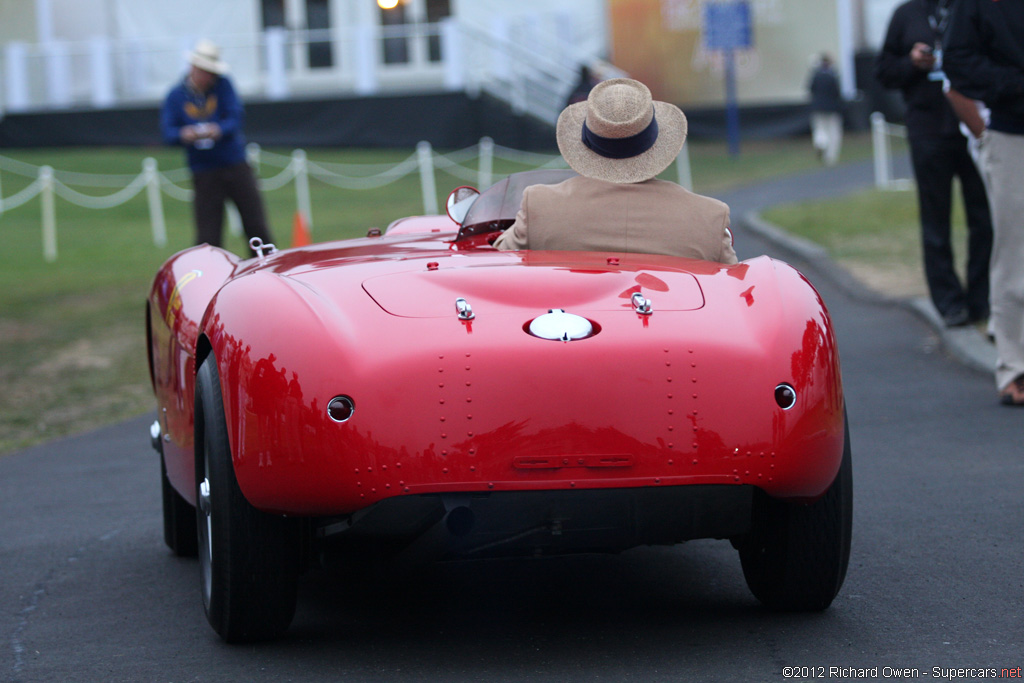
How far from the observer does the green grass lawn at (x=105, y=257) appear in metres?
8.43

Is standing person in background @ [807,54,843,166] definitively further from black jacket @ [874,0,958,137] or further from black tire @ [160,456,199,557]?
black tire @ [160,456,199,557]

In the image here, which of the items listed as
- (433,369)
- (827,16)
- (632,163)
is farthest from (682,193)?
(827,16)

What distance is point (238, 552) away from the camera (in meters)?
3.25

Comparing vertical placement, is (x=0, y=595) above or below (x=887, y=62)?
below

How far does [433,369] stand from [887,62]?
5578 mm

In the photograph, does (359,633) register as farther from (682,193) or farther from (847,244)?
(847,244)

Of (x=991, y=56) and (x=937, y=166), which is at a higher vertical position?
(x=991, y=56)

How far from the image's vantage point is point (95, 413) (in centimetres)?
798

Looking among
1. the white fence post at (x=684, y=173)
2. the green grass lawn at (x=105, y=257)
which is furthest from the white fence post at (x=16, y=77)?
the white fence post at (x=684, y=173)

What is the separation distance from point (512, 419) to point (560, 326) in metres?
0.25

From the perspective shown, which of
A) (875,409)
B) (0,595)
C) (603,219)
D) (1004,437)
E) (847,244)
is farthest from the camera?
(847,244)

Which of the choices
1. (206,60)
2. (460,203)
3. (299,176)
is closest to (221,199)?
(206,60)

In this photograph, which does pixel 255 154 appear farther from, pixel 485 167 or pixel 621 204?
pixel 621 204

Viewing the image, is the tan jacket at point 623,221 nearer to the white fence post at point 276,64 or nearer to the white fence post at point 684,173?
the white fence post at point 684,173
